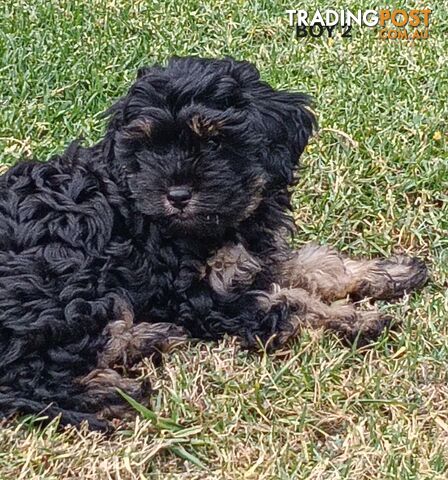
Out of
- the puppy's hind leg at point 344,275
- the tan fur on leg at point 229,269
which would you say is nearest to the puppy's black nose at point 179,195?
the tan fur on leg at point 229,269

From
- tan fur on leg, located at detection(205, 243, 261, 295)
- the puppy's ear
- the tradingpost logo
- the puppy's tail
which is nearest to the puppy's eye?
the puppy's ear

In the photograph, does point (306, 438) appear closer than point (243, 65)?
Yes

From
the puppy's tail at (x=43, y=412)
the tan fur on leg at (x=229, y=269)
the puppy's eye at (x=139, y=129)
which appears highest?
the puppy's eye at (x=139, y=129)

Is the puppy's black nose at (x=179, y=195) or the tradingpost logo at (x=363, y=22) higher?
the puppy's black nose at (x=179, y=195)

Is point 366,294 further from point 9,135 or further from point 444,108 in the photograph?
point 9,135

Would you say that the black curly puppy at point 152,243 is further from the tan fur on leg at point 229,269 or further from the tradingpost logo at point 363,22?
the tradingpost logo at point 363,22

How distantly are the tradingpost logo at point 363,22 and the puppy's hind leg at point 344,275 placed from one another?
265 centimetres

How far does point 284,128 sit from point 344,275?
839 millimetres

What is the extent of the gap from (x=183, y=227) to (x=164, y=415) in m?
0.81

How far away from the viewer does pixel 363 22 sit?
7441 millimetres

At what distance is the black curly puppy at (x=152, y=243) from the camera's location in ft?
13.9

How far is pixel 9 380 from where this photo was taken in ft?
13.7

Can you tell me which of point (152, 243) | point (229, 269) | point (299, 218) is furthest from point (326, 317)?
point (299, 218)

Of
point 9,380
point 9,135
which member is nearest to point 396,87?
point 9,135
